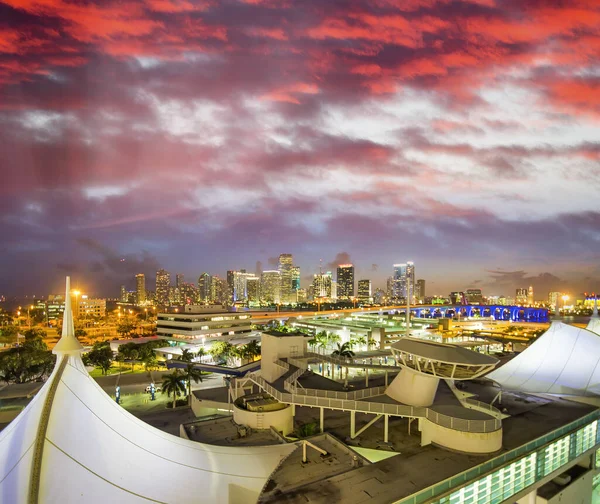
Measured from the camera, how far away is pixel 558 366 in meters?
30.5

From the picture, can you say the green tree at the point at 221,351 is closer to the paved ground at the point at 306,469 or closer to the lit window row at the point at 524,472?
the paved ground at the point at 306,469

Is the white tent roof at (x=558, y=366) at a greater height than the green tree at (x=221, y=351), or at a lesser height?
greater

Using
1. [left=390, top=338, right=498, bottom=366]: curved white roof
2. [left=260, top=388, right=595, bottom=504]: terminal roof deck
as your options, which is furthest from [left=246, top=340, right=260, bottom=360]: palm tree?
[left=390, top=338, right=498, bottom=366]: curved white roof

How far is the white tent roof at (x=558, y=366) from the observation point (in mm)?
27953

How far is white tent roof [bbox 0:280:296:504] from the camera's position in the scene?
1052cm

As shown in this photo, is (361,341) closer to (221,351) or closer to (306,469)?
(221,351)

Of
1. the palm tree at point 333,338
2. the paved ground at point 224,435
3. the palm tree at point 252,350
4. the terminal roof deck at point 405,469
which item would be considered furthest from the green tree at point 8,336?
the terminal roof deck at point 405,469

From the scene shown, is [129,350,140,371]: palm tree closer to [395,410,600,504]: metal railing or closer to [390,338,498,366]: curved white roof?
[390,338,498,366]: curved white roof

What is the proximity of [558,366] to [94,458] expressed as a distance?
1307 inches

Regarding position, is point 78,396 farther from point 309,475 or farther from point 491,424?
point 491,424

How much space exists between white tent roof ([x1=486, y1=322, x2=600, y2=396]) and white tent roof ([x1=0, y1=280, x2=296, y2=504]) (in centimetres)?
2373

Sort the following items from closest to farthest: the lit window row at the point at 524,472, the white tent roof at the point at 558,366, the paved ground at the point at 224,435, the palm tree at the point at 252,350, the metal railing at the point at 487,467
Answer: the metal railing at the point at 487,467 → the lit window row at the point at 524,472 → the paved ground at the point at 224,435 → the white tent roof at the point at 558,366 → the palm tree at the point at 252,350

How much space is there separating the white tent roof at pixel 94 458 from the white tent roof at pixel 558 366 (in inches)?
934

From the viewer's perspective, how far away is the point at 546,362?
31359 mm
